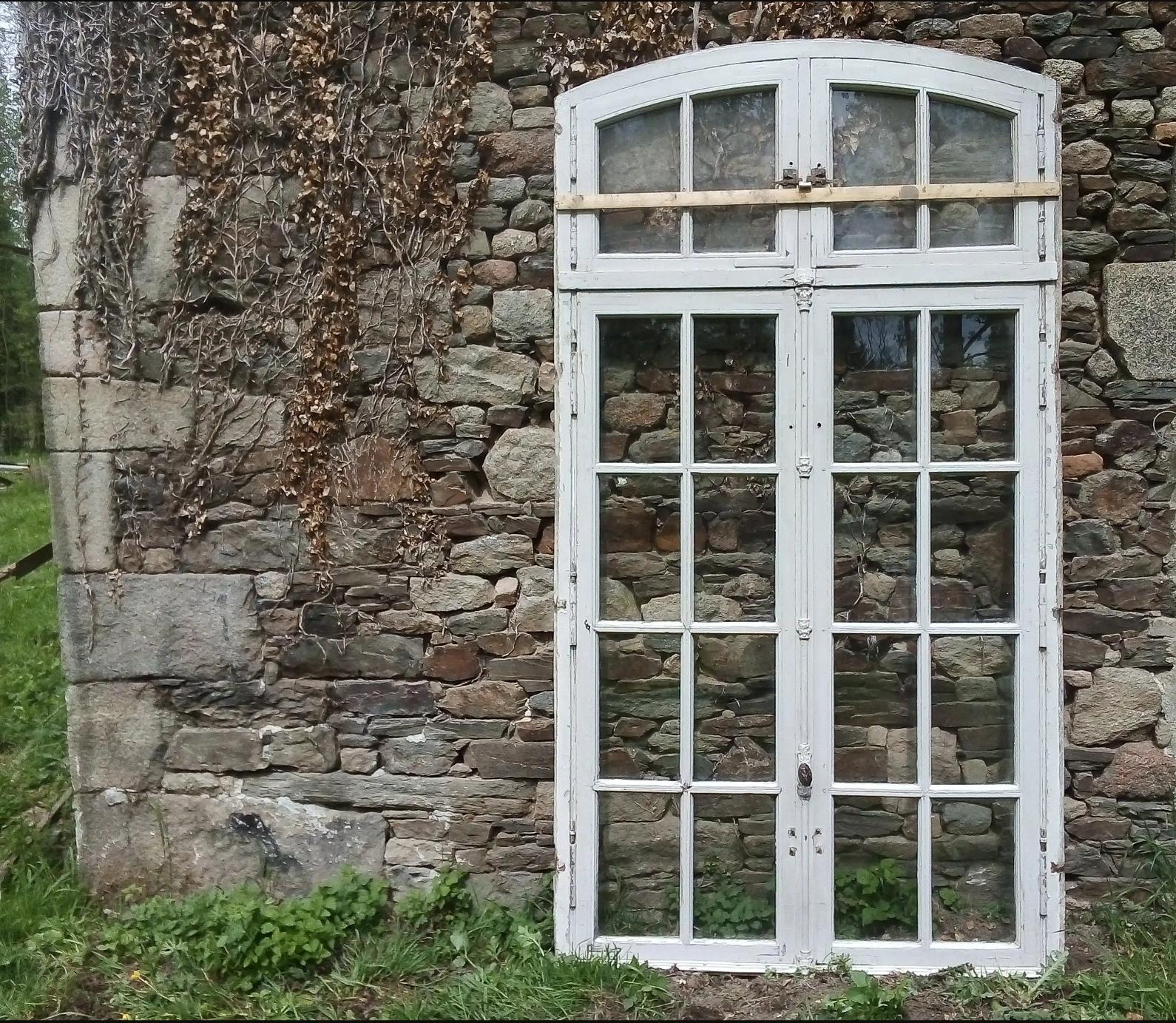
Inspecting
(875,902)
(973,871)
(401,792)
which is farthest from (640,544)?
(973,871)

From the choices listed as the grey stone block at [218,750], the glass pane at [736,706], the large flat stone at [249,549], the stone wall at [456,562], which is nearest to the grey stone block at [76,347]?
the stone wall at [456,562]

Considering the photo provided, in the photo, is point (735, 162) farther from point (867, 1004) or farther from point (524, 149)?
point (867, 1004)

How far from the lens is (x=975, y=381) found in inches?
103

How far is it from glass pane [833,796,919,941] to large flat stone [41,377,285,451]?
2.27 meters

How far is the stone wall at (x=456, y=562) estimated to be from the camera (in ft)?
8.50

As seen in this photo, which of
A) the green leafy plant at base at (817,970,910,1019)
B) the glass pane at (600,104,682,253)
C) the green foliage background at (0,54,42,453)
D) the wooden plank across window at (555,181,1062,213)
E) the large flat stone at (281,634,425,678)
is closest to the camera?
the green leafy plant at base at (817,970,910,1019)

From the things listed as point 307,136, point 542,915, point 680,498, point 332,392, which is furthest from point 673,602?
point 307,136

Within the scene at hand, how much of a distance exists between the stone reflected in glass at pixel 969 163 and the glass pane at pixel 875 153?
0.08 meters

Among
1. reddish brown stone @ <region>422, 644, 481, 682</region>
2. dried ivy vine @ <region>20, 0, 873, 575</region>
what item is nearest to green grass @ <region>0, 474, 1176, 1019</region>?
reddish brown stone @ <region>422, 644, 481, 682</region>

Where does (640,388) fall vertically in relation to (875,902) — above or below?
above

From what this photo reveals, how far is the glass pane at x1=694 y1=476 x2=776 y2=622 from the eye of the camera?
2.66 meters

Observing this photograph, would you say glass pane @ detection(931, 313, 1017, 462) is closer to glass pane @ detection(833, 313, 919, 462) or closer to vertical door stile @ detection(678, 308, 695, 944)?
glass pane @ detection(833, 313, 919, 462)

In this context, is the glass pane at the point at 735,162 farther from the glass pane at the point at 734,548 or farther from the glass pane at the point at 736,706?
the glass pane at the point at 736,706

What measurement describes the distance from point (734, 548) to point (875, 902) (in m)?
1.19
